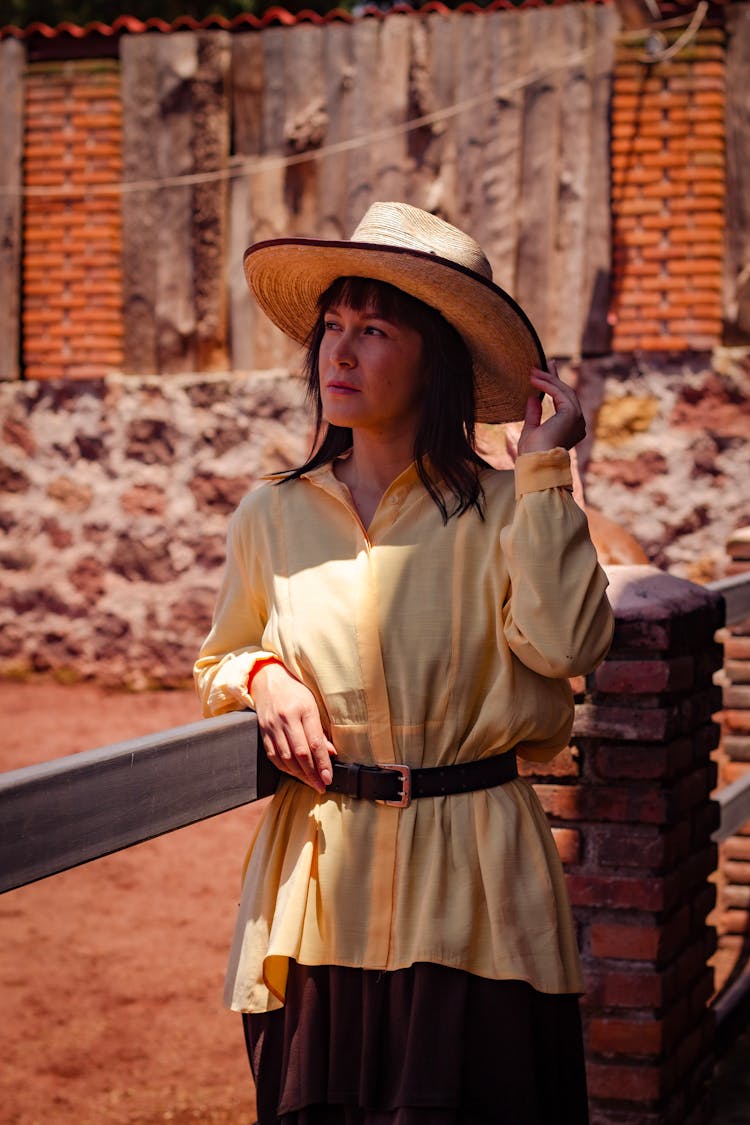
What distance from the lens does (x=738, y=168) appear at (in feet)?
22.0

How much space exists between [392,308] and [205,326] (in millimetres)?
5781

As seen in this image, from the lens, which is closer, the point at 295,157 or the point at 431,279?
the point at 431,279

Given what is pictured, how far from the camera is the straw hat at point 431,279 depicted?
5.98 feet

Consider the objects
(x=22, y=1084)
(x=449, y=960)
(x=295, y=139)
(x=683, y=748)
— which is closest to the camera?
(x=449, y=960)

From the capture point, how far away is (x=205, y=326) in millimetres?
7508

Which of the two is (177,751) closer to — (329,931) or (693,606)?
(329,931)

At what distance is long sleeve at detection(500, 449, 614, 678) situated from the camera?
1.70 m

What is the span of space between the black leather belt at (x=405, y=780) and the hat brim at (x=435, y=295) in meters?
0.57

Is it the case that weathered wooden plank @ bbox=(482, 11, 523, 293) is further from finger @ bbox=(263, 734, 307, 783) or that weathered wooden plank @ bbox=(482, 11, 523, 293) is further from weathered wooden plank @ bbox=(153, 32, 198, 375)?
finger @ bbox=(263, 734, 307, 783)

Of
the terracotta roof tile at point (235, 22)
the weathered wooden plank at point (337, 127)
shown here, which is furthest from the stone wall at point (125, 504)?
the terracotta roof tile at point (235, 22)

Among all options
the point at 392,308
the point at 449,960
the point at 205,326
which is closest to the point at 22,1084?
the point at 449,960

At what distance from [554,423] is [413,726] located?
44 cm

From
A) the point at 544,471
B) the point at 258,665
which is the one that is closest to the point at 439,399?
the point at 544,471

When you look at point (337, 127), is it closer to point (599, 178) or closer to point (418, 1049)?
point (599, 178)
